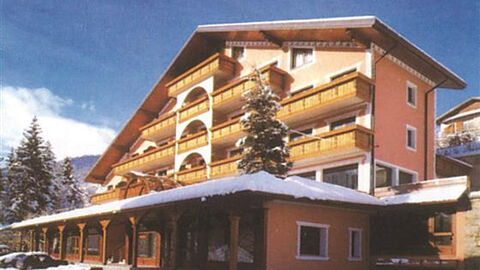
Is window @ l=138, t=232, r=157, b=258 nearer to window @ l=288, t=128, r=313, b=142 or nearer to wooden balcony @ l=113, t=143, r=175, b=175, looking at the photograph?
window @ l=288, t=128, r=313, b=142

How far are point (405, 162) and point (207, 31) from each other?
16863 millimetres

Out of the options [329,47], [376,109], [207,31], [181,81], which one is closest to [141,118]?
[181,81]

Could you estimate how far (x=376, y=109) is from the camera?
26.9 meters

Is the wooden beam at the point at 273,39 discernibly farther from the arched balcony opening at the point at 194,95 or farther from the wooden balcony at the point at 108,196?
the wooden balcony at the point at 108,196

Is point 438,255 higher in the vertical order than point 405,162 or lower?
lower

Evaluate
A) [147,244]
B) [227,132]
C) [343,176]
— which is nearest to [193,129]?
[227,132]

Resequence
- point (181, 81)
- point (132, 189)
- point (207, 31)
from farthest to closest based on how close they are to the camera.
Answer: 1. point (181, 81)
2. point (207, 31)
3. point (132, 189)

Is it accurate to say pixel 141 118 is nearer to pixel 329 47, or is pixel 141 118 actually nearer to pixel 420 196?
pixel 329 47

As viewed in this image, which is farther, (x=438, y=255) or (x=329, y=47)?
(x=329, y=47)

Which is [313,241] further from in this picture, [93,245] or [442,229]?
[93,245]

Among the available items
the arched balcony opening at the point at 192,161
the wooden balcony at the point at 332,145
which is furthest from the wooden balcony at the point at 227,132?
the wooden balcony at the point at 332,145

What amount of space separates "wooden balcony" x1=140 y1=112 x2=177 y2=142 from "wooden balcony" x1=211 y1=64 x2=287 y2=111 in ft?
22.1

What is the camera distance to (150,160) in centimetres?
4366

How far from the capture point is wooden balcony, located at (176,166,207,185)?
117 feet
